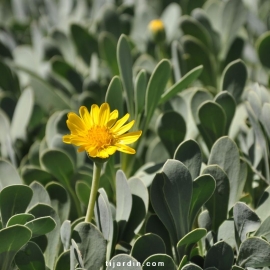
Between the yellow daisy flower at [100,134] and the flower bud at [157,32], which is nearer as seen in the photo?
the yellow daisy flower at [100,134]

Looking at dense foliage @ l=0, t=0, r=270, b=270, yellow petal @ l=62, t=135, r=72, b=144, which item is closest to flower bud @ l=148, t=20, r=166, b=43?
dense foliage @ l=0, t=0, r=270, b=270

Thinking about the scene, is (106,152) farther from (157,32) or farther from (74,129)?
(157,32)

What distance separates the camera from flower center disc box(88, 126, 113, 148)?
102 cm

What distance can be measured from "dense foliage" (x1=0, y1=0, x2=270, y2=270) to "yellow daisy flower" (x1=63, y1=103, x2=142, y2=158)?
68 mm

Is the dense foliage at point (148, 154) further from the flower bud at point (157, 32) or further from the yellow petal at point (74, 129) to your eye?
the yellow petal at point (74, 129)

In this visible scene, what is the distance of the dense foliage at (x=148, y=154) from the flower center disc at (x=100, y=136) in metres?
0.07

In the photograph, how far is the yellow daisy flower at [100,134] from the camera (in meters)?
1.01

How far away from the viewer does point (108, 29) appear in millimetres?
1883

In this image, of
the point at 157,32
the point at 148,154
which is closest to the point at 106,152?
the point at 148,154

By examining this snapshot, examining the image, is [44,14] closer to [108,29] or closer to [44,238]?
[108,29]

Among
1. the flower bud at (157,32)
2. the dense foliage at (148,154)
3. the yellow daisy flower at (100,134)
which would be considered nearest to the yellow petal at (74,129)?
the yellow daisy flower at (100,134)

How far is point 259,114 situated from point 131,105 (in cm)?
30

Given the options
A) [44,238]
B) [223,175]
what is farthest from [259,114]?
[44,238]

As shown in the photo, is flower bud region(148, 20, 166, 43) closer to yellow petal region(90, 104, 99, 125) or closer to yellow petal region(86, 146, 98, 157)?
yellow petal region(90, 104, 99, 125)
